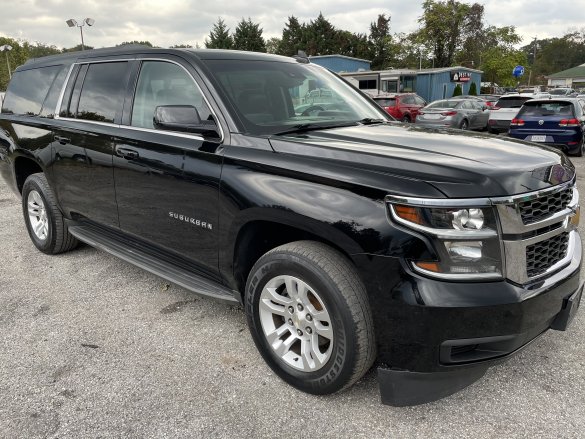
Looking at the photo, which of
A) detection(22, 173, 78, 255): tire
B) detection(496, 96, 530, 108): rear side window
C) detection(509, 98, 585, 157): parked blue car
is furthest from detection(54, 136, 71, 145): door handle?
detection(496, 96, 530, 108): rear side window

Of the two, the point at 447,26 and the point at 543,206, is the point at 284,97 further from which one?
the point at 447,26

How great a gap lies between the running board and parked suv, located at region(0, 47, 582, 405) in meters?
0.01

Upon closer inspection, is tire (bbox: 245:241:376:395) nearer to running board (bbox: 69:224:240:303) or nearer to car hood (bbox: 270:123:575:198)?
running board (bbox: 69:224:240:303)

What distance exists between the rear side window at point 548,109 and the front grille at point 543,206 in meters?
11.0

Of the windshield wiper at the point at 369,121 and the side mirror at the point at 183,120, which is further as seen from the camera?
the windshield wiper at the point at 369,121

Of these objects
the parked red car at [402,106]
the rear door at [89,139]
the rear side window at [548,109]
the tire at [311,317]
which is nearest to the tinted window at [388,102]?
the parked red car at [402,106]

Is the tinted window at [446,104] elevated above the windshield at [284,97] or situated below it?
below

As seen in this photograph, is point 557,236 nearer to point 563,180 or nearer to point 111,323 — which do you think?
point 563,180

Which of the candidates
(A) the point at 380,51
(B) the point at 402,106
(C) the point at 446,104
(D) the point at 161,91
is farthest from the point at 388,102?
(A) the point at 380,51

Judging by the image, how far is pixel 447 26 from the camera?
54.9m

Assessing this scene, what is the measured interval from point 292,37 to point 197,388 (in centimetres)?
6236

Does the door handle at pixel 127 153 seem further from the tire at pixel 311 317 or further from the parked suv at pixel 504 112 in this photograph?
the parked suv at pixel 504 112

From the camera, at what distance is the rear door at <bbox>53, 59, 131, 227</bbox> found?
12.0 ft

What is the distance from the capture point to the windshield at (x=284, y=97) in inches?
119
